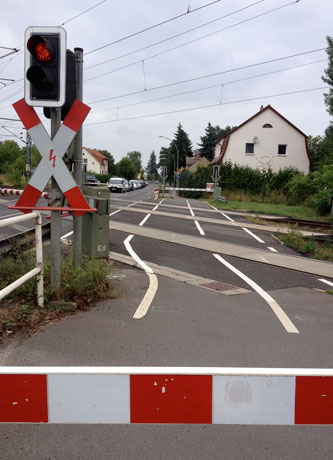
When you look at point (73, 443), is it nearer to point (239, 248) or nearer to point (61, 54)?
point (61, 54)

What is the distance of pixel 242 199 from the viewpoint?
1543 inches

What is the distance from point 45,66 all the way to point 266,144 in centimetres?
4457

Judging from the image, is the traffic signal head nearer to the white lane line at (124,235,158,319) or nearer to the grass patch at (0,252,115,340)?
the grass patch at (0,252,115,340)

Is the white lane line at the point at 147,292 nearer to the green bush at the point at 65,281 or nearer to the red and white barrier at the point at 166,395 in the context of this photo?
the green bush at the point at 65,281

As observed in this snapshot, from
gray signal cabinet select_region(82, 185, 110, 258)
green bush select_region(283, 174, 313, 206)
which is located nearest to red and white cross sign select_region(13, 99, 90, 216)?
gray signal cabinet select_region(82, 185, 110, 258)

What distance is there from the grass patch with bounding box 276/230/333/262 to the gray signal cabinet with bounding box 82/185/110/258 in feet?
19.1

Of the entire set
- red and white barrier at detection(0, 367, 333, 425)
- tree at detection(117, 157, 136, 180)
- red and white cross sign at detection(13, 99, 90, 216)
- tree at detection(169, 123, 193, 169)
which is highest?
tree at detection(169, 123, 193, 169)

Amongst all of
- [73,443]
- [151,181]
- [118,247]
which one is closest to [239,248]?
[118,247]

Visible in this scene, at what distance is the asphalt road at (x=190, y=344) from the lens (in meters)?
2.71

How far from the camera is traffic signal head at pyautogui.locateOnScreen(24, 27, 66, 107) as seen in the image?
482 centimetres

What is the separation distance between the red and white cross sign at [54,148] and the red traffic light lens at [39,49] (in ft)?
1.74

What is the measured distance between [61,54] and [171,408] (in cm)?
428

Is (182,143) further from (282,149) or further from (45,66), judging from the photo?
(45,66)

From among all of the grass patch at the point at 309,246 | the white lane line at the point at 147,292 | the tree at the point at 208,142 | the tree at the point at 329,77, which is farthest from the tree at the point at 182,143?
the white lane line at the point at 147,292
